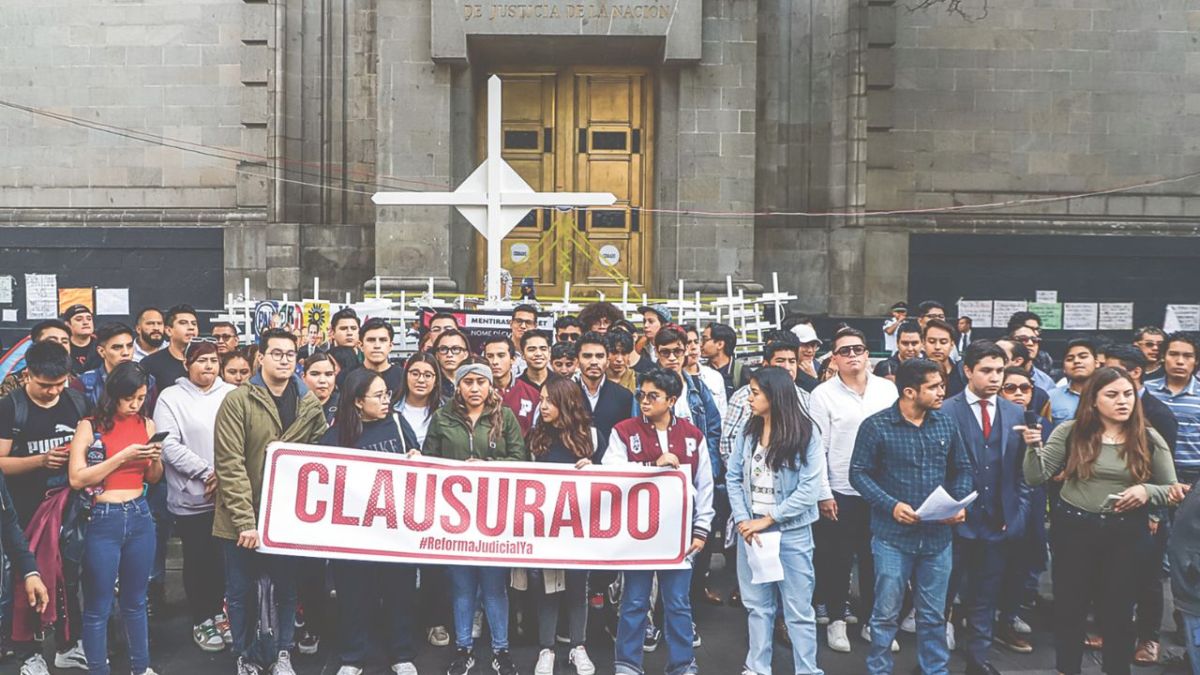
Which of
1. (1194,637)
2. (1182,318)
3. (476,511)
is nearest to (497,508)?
(476,511)

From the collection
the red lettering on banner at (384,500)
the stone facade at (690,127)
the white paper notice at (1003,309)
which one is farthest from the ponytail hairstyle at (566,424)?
the white paper notice at (1003,309)

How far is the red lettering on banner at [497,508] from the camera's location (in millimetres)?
6551

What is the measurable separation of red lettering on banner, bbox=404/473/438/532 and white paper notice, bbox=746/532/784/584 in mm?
2175

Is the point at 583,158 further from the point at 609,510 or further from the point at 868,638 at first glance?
the point at 868,638

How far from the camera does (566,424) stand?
6.61 metres

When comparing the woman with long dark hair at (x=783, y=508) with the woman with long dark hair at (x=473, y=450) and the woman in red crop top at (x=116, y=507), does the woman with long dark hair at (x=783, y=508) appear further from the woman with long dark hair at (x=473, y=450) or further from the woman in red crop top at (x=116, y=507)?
the woman in red crop top at (x=116, y=507)

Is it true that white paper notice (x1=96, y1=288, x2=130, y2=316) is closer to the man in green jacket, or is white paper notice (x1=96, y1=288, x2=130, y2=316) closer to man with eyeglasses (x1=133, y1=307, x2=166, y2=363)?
man with eyeglasses (x1=133, y1=307, x2=166, y2=363)

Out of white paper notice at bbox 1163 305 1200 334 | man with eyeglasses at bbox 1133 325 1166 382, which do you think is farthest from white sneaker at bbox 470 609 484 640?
white paper notice at bbox 1163 305 1200 334

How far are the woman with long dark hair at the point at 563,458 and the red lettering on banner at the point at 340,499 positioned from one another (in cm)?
131

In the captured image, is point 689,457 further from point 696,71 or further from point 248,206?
point 248,206

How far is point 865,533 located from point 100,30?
53.1 feet

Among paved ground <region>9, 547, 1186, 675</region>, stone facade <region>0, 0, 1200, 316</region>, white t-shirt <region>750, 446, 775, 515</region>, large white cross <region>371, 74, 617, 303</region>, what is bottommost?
paved ground <region>9, 547, 1186, 675</region>

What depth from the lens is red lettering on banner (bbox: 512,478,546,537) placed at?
21.5ft

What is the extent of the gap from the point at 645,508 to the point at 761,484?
830mm
